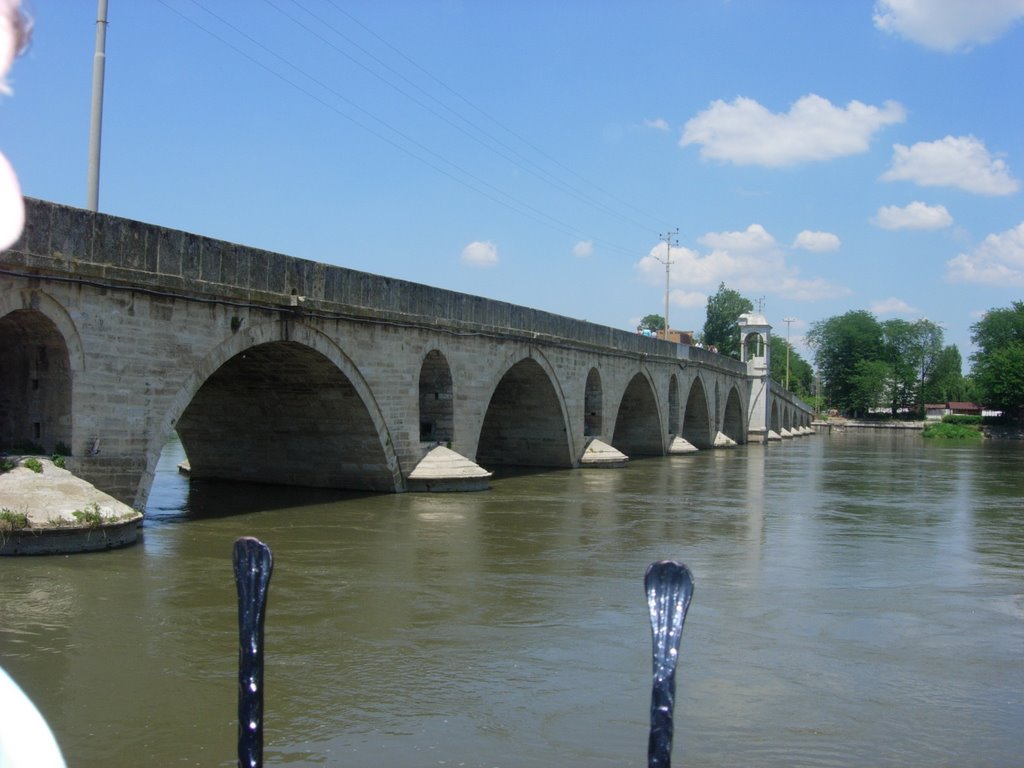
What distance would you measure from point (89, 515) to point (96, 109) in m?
4.79

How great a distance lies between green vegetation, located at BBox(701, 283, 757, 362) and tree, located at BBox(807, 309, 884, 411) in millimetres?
13289

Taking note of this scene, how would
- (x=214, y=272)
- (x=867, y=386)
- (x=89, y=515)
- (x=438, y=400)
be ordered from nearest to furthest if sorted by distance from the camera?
(x=89, y=515) < (x=214, y=272) < (x=438, y=400) < (x=867, y=386)

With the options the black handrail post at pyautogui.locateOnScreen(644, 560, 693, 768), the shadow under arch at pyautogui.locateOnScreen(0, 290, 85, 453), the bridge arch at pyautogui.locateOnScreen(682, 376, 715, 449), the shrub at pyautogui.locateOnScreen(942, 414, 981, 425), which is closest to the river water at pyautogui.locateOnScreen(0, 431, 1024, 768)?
the shadow under arch at pyautogui.locateOnScreen(0, 290, 85, 453)

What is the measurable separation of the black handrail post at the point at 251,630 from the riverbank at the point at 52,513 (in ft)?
22.1

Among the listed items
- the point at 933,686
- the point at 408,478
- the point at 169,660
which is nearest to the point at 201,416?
the point at 408,478

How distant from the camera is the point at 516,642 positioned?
A: 7.56 metres

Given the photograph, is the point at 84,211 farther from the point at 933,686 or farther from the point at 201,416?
the point at 933,686

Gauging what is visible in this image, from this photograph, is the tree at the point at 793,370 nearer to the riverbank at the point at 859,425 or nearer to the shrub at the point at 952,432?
the riverbank at the point at 859,425

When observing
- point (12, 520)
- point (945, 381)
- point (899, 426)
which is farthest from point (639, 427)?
point (945, 381)

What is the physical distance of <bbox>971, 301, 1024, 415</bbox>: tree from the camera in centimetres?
6650

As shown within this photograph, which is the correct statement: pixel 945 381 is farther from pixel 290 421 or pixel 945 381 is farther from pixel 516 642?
pixel 516 642

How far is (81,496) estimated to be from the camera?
10.1 m

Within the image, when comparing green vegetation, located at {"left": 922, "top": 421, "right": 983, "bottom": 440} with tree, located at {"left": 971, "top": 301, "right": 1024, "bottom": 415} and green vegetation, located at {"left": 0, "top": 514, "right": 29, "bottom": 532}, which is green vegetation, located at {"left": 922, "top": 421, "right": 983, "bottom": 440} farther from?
green vegetation, located at {"left": 0, "top": 514, "right": 29, "bottom": 532}

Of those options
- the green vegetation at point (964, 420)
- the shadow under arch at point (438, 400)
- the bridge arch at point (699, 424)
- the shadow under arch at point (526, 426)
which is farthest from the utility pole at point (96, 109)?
the green vegetation at point (964, 420)
